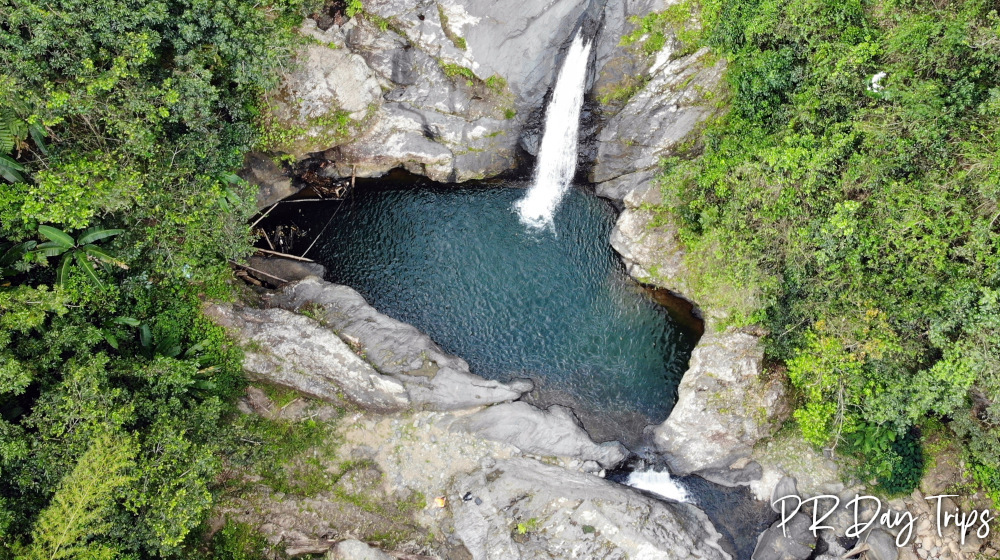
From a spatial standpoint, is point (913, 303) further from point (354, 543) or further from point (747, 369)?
point (354, 543)

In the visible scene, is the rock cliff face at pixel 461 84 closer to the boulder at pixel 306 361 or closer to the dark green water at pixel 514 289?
the dark green water at pixel 514 289

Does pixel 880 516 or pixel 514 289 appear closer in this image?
pixel 880 516

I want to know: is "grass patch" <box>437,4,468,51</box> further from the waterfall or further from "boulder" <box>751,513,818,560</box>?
"boulder" <box>751,513,818,560</box>

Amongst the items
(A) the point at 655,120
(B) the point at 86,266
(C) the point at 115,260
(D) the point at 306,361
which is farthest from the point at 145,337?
(A) the point at 655,120

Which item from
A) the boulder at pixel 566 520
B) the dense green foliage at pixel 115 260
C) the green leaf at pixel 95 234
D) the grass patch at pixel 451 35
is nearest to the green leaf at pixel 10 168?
the dense green foliage at pixel 115 260

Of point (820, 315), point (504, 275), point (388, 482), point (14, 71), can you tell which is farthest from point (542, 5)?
point (388, 482)

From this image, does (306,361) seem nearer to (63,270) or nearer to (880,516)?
(63,270)
